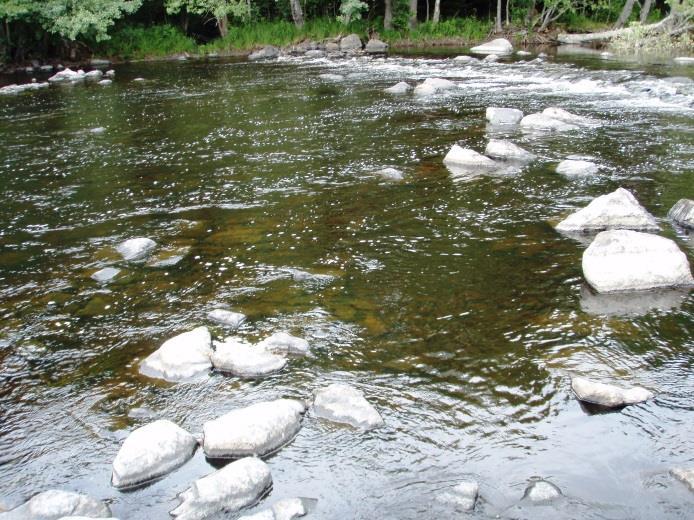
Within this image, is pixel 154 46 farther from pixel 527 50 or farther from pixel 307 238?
Answer: pixel 307 238

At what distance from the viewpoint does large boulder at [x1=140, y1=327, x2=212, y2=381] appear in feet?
16.3

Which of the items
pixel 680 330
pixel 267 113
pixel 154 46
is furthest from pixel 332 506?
pixel 154 46

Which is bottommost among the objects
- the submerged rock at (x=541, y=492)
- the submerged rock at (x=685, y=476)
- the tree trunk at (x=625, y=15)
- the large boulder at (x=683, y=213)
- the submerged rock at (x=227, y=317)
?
the submerged rock at (x=541, y=492)

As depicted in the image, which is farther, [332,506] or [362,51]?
[362,51]

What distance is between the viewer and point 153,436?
406 cm

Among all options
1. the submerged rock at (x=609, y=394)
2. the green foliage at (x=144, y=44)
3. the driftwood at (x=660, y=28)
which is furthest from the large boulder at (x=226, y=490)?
the green foliage at (x=144, y=44)

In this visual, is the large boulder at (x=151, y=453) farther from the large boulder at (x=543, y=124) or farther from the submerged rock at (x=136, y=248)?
the large boulder at (x=543, y=124)

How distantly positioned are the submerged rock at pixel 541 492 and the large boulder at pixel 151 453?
2.09 m

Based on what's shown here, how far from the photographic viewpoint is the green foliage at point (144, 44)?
33.3m

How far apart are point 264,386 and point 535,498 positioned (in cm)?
208

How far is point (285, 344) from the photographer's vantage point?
17.2ft

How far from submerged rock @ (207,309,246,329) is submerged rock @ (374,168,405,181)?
447cm

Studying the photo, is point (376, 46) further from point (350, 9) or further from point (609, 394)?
point (609, 394)

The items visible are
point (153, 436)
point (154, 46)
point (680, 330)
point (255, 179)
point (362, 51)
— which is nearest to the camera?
point (153, 436)
